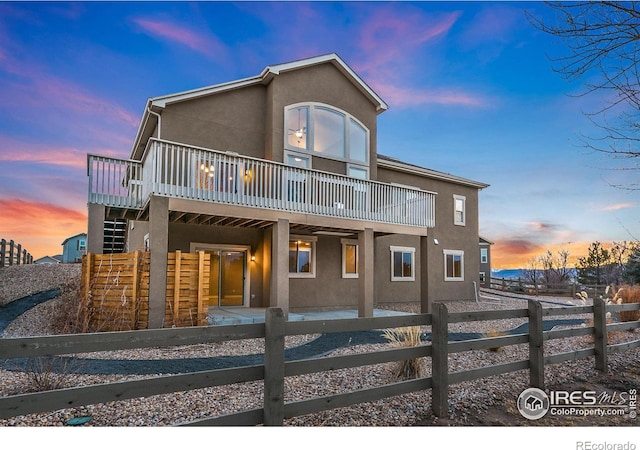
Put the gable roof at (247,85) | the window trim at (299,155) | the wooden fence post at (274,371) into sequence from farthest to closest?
1. the window trim at (299,155)
2. the gable roof at (247,85)
3. the wooden fence post at (274,371)

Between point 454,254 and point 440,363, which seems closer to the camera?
point 440,363

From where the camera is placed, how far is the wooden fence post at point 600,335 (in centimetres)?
556

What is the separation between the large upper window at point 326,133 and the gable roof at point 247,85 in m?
1.24

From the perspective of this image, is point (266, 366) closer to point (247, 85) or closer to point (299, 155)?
point (299, 155)

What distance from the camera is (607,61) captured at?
14.0 ft

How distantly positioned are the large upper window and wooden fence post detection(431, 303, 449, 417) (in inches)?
381

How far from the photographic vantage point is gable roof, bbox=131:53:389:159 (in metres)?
10.8

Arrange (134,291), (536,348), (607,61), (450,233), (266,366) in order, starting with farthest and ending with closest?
(450,233), (134,291), (536,348), (607,61), (266,366)

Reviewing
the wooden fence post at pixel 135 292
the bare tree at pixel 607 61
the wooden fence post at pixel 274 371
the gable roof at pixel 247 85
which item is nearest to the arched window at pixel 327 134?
the gable roof at pixel 247 85

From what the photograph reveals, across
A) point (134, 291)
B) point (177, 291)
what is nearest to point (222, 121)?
point (177, 291)

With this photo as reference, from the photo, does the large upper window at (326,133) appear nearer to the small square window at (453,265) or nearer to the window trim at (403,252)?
the window trim at (403,252)

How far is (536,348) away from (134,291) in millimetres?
7568

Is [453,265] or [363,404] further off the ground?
[453,265]

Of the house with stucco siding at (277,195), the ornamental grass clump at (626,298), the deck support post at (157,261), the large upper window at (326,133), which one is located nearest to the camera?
the deck support post at (157,261)
